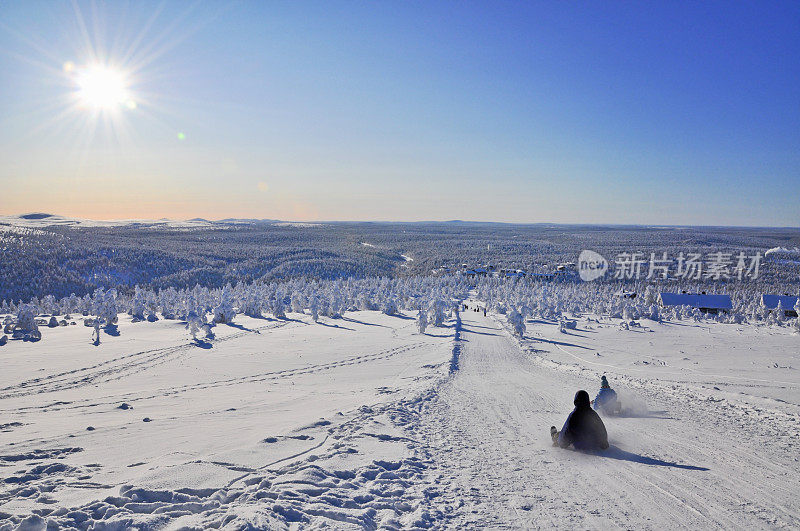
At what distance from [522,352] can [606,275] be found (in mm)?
124077

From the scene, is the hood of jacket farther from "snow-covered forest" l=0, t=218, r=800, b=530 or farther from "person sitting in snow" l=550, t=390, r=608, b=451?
"snow-covered forest" l=0, t=218, r=800, b=530

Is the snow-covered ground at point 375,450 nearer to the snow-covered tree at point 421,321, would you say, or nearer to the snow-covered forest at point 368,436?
the snow-covered forest at point 368,436

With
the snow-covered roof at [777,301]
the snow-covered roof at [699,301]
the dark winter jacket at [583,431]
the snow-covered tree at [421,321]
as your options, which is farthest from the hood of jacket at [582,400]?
the snow-covered roof at [777,301]

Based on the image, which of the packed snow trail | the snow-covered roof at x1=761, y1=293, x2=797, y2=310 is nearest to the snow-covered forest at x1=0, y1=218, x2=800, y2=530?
the packed snow trail

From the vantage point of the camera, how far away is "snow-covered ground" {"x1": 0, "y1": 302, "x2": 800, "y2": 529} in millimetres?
→ 5176

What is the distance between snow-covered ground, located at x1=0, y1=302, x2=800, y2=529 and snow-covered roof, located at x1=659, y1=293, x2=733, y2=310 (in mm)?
59048

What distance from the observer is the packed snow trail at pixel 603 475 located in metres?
5.25

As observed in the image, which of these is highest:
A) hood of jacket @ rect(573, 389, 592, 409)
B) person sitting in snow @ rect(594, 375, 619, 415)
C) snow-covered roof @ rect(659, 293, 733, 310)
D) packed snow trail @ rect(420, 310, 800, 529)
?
hood of jacket @ rect(573, 389, 592, 409)

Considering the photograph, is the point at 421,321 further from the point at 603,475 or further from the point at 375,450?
the point at 603,475

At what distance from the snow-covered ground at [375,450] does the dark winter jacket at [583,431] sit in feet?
0.74

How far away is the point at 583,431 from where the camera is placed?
7.71 meters

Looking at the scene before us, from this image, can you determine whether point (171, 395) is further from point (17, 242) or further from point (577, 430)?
point (17, 242)

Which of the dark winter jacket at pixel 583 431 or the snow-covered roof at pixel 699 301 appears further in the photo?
the snow-covered roof at pixel 699 301

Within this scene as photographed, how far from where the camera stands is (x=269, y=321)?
42094 mm
